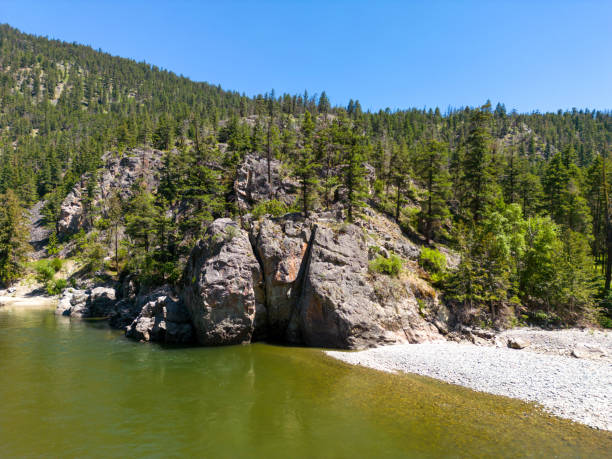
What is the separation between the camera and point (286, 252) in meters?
30.0

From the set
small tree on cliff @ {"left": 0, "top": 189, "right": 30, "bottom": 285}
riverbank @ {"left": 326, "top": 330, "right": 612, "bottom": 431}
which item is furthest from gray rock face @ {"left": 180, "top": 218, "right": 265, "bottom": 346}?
small tree on cliff @ {"left": 0, "top": 189, "right": 30, "bottom": 285}

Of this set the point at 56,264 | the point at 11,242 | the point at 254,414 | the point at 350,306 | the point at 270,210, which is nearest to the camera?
the point at 254,414

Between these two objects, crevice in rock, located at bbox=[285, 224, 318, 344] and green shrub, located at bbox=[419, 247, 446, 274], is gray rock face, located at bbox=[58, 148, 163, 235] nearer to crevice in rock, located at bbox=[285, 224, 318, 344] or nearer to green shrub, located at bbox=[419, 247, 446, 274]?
crevice in rock, located at bbox=[285, 224, 318, 344]

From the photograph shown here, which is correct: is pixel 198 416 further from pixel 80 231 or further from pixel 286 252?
pixel 80 231

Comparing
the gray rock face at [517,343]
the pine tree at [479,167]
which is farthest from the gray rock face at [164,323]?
the pine tree at [479,167]

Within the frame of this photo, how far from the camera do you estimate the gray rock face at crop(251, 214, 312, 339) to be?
1161 inches

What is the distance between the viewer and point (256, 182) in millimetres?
50281

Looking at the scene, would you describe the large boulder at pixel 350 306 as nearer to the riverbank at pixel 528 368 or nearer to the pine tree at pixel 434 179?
the riverbank at pixel 528 368

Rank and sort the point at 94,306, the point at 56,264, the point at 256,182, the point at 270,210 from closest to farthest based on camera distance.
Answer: the point at 270,210
the point at 94,306
the point at 256,182
the point at 56,264

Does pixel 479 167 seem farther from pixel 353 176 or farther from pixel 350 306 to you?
pixel 350 306

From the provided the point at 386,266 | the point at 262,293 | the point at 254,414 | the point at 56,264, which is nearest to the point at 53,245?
the point at 56,264

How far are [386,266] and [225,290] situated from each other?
49.6 feet

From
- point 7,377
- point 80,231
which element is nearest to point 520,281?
point 7,377

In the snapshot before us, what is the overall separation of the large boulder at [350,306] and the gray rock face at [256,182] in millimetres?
20302
